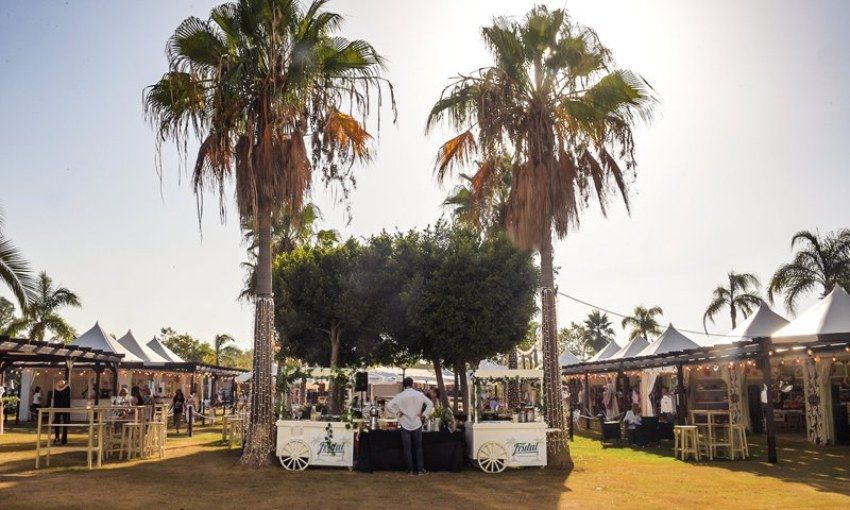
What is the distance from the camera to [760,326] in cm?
2381

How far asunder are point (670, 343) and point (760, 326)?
4390 millimetres

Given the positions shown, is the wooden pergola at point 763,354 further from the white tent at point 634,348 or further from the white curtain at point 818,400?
the white tent at point 634,348

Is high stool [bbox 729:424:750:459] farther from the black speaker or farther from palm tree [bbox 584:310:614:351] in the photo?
palm tree [bbox 584:310:614:351]

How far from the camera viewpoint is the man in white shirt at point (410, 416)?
13.5 meters

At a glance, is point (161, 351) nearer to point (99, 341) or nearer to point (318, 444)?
point (99, 341)

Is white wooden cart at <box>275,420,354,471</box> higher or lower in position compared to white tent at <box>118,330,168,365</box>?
lower

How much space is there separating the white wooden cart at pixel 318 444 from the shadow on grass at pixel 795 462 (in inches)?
299

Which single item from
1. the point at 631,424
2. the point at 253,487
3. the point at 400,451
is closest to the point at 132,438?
the point at 253,487

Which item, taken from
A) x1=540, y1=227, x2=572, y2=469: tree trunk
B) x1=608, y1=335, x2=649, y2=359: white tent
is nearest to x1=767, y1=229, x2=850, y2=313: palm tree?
x1=608, y1=335, x2=649, y2=359: white tent

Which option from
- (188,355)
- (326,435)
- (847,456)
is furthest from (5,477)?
(188,355)

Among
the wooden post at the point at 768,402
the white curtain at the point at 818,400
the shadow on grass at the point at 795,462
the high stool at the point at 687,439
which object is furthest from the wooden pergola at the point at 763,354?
the high stool at the point at 687,439

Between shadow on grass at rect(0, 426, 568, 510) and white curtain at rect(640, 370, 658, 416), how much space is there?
1722 cm

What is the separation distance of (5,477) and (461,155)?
36.0 feet

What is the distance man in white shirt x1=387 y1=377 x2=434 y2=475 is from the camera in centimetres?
1355
